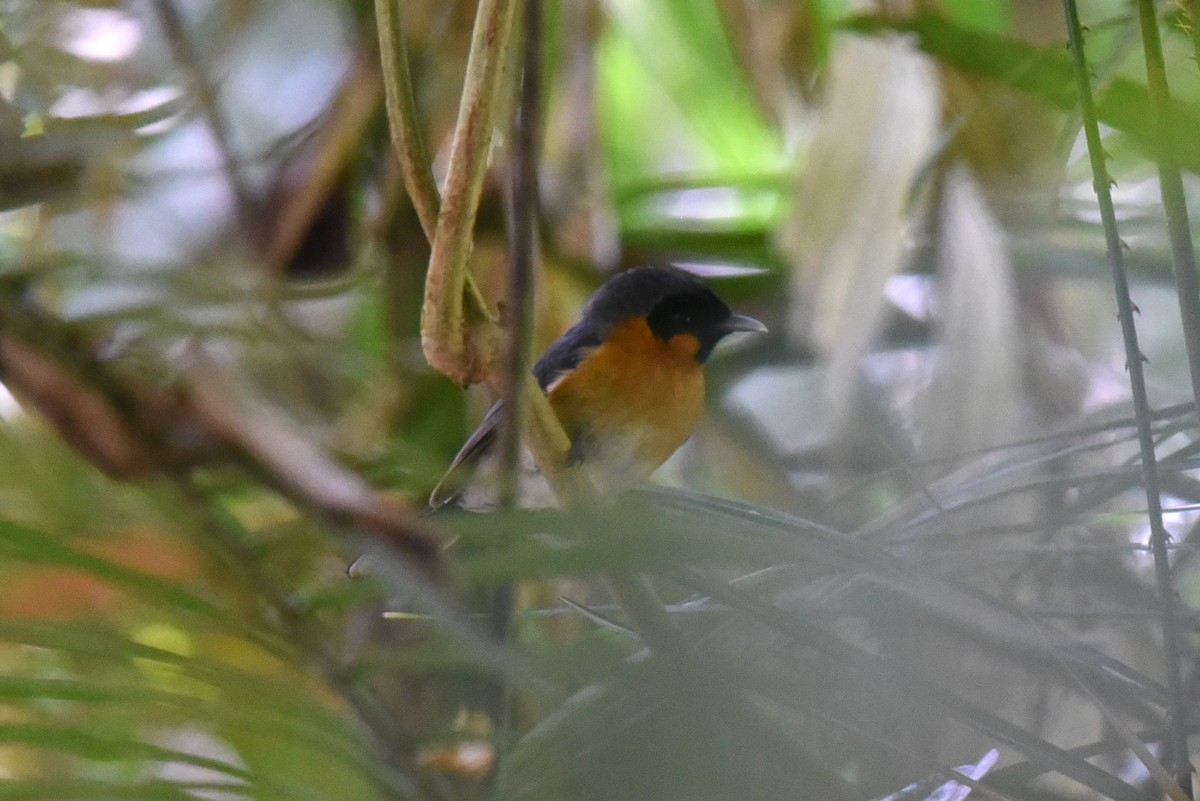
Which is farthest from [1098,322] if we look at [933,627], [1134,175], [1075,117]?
[933,627]

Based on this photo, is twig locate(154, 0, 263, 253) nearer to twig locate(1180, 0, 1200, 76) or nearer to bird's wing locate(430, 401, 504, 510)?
bird's wing locate(430, 401, 504, 510)

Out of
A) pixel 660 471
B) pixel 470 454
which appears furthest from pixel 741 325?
pixel 470 454

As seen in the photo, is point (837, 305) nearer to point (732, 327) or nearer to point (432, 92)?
point (732, 327)

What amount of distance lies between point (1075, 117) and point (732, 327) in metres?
1.27

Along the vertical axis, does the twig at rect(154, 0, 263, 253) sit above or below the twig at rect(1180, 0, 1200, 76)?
above

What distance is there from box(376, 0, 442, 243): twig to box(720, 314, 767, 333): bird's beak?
59.4 inches

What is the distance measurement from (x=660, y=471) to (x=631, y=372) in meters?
0.41

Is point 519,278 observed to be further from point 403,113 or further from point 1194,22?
point 1194,22

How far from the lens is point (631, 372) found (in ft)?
7.81

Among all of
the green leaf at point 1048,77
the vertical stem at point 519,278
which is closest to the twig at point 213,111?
the green leaf at point 1048,77

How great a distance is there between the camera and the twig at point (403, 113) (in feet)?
2.94

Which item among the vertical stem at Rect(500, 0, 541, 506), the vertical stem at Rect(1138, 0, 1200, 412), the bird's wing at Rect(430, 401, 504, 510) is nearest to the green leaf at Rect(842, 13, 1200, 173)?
the vertical stem at Rect(1138, 0, 1200, 412)

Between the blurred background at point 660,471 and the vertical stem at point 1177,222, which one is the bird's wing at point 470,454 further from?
the vertical stem at point 1177,222

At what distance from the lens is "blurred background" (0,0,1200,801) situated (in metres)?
0.87
